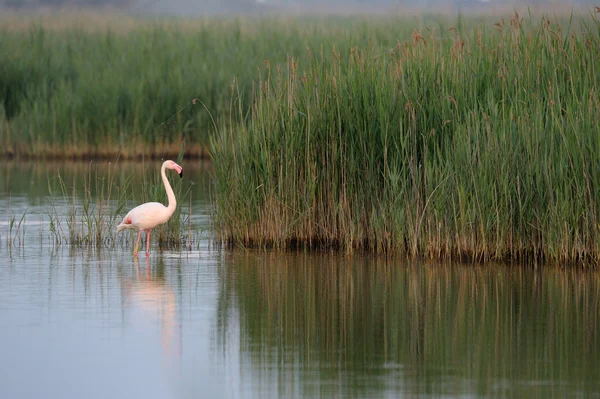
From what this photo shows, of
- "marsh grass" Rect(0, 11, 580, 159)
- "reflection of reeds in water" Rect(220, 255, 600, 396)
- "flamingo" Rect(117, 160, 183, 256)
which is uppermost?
"marsh grass" Rect(0, 11, 580, 159)

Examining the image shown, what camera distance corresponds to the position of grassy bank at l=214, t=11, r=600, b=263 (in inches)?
394

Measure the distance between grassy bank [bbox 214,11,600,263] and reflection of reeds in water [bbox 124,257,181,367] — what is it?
152 cm

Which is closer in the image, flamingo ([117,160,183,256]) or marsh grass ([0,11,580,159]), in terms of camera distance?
flamingo ([117,160,183,256])

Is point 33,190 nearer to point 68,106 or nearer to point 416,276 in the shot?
point 68,106

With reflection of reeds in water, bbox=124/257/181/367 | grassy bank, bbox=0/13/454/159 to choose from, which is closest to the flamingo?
reflection of reeds in water, bbox=124/257/181/367

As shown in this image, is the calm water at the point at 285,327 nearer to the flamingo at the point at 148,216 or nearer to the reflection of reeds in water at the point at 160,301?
the reflection of reeds in water at the point at 160,301

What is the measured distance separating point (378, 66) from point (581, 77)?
195 centimetres

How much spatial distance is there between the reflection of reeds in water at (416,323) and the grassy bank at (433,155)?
431mm

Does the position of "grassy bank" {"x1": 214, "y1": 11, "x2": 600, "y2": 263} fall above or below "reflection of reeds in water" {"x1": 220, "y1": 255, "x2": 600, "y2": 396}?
above

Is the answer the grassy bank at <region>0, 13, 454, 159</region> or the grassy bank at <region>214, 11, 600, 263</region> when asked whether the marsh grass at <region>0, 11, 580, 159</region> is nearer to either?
the grassy bank at <region>0, 13, 454, 159</region>

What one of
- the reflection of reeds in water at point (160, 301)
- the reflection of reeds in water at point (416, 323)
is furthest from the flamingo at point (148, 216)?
the reflection of reeds in water at point (416, 323)

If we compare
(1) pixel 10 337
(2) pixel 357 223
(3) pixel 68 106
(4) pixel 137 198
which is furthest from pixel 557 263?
(3) pixel 68 106

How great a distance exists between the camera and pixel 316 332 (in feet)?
24.9

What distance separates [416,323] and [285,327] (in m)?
0.92
